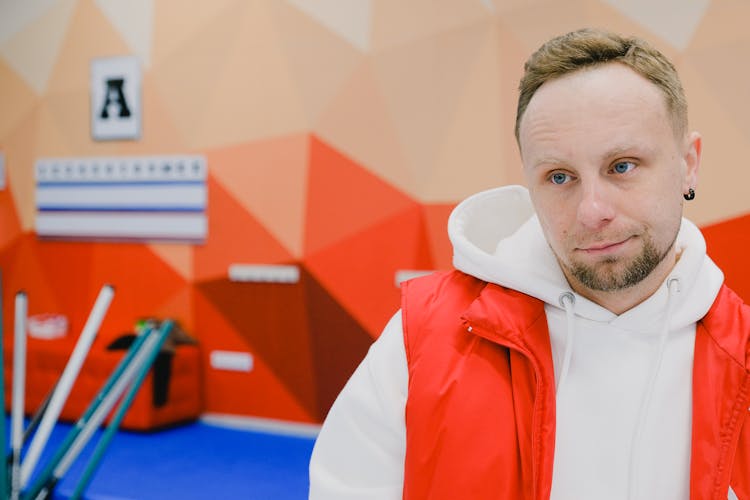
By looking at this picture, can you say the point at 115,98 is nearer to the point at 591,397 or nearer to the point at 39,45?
the point at 39,45

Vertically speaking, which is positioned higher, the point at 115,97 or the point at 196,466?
the point at 115,97

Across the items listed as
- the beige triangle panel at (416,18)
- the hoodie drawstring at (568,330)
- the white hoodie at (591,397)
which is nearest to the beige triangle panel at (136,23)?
the beige triangle panel at (416,18)

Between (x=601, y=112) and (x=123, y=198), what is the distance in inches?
109

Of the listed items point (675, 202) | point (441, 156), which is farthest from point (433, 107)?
point (675, 202)

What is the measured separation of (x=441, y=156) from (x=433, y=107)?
192 mm

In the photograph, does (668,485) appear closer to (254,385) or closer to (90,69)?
(254,385)

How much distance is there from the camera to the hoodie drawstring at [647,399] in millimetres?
1025

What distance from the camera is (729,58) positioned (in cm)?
223

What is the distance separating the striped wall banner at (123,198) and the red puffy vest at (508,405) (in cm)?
224

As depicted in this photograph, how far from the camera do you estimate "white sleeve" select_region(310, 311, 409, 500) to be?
1.08m

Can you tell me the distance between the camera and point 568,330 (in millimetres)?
1108

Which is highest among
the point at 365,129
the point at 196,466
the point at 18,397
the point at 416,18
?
the point at 416,18

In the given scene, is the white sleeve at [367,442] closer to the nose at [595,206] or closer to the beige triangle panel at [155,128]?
the nose at [595,206]

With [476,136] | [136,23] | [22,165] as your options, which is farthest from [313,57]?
[22,165]
